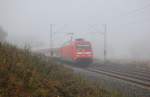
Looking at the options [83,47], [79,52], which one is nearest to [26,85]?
[79,52]

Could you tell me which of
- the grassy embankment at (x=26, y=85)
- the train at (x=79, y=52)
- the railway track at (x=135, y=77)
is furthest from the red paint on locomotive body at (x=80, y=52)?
the grassy embankment at (x=26, y=85)

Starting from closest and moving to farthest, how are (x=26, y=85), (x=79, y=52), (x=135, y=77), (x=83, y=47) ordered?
(x=26, y=85)
(x=135, y=77)
(x=79, y=52)
(x=83, y=47)

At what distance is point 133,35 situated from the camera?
342 ft

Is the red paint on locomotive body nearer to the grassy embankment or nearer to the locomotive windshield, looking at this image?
the locomotive windshield

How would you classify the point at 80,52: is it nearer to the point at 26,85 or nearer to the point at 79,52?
the point at 79,52

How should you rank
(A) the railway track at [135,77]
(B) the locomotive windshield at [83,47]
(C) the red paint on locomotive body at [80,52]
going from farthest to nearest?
(B) the locomotive windshield at [83,47]
(C) the red paint on locomotive body at [80,52]
(A) the railway track at [135,77]

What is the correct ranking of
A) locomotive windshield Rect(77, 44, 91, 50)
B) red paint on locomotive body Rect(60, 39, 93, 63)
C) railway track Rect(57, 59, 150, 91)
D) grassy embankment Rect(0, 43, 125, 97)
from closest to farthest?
grassy embankment Rect(0, 43, 125, 97) < railway track Rect(57, 59, 150, 91) < red paint on locomotive body Rect(60, 39, 93, 63) < locomotive windshield Rect(77, 44, 91, 50)

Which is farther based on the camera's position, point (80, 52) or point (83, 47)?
point (83, 47)

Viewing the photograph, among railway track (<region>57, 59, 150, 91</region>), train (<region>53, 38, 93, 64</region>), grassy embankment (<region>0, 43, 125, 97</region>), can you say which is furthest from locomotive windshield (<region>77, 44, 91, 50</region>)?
grassy embankment (<region>0, 43, 125, 97</region>)

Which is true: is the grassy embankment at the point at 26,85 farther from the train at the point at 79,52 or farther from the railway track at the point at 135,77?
the train at the point at 79,52

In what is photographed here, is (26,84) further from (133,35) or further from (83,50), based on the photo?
(133,35)

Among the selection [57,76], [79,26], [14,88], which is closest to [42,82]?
[14,88]

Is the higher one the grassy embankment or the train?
the train

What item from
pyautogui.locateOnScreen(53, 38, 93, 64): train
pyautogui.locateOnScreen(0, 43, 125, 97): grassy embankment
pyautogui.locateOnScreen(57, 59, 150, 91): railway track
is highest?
pyautogui.locateOnScreen(53, 38, 93, 64): train
